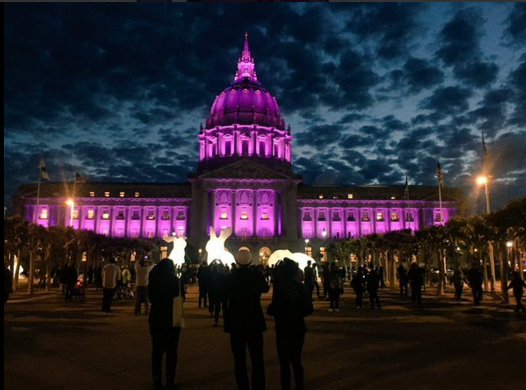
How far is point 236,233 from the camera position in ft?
342

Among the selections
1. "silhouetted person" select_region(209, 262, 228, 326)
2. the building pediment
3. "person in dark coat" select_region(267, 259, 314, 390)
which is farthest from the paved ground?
the building pediment

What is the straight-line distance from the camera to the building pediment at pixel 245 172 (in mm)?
106062

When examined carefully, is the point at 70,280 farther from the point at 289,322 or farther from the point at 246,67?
the point at 246,67

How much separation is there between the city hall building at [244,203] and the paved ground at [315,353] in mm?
81821

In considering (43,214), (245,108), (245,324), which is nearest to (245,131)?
(245,108)

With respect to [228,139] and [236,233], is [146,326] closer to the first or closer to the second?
[236,233]

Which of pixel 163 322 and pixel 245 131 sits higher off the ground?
pixel 245 131

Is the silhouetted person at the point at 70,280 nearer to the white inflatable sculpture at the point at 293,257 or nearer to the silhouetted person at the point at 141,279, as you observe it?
the silhouetted person at the point at 141,279

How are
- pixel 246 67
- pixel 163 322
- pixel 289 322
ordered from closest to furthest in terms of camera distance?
pixel 289 322 → pixel 163 322 → pixel 246 67

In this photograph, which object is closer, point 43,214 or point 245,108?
point 43,214

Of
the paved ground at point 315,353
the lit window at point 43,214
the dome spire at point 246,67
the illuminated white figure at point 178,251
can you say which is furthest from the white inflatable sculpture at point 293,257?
the dome spire at point 246,67

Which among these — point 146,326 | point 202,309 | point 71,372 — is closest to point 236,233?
point 202,309

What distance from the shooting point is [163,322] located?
889 cm

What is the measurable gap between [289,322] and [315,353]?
Answer: 12.6ft
